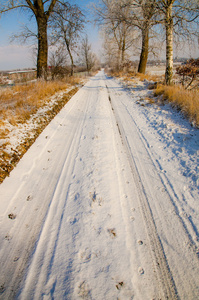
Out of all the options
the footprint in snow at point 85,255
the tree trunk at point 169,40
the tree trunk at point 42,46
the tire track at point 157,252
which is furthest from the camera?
the tree trunk at point 42,46

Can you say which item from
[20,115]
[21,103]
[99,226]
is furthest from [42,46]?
[99,226]

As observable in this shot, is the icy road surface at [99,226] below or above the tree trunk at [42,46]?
below

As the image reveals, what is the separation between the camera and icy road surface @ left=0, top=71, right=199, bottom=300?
126 centimetres

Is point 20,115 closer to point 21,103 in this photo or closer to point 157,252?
point 21,103

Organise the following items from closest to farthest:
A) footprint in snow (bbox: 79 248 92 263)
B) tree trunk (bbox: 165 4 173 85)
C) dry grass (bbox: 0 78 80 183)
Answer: footprint in snow (bbox: 79 248 92 263), dry grass (bbox: 0 78 80 183), tree trunk (bbox: 165 4 173 85)

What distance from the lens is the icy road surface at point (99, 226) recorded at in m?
1.26

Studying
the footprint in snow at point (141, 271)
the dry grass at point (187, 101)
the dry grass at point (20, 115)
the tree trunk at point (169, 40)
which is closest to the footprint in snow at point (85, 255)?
the footprint in snow at point (141, 271)

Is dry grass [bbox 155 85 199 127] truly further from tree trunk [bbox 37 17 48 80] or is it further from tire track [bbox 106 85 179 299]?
tree trunk [bbox 37 17 48 80]

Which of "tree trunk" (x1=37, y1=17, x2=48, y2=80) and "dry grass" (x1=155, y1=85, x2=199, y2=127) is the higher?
"tree trunk" (x1=37, y1=17, x2=48, y2=80)

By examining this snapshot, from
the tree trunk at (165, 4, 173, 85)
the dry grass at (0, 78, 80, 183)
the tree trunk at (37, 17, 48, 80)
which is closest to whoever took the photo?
the dry grass at (0, 78, 80, 183)

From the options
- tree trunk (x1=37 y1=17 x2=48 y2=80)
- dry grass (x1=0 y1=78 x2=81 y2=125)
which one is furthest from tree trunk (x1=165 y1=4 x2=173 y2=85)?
tree trunk (x1=37 y1=17 x2=48 y2=80)

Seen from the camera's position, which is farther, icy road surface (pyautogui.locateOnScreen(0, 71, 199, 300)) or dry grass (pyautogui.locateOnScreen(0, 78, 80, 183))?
dry grass (pyautogui.locateOnScreen(0, 78, 80, 183))

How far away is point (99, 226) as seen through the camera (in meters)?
1.72

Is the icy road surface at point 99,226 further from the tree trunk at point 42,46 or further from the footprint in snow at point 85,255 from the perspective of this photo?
the tree trunk at point 42,46
